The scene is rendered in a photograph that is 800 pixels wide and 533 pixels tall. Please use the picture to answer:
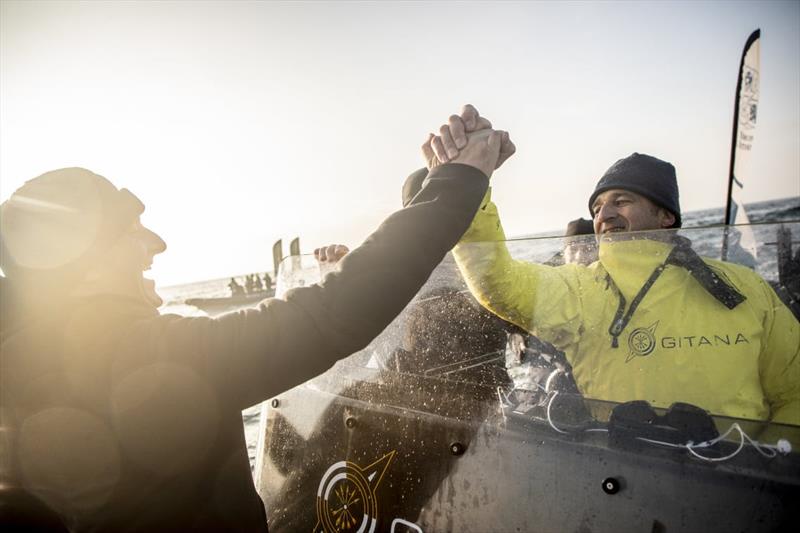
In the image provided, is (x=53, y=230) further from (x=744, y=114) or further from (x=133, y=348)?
(x=744, y=114)

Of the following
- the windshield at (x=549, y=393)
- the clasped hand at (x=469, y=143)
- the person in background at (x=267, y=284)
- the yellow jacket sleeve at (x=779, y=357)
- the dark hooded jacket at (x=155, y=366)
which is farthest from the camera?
the person in background at (x=267, y=284)

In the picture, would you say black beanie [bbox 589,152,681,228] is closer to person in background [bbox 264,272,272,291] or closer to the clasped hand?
the clasped hand

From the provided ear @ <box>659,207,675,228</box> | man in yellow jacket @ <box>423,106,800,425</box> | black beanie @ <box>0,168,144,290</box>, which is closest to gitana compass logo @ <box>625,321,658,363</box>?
man in yellow jacket @ <box>423,106,800,425</box>

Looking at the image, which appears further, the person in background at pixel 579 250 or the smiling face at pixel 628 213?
the smiling face at pixel 628 213

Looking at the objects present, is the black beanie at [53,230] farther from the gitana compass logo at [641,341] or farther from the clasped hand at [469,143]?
the gitana compass logo at [641,341]

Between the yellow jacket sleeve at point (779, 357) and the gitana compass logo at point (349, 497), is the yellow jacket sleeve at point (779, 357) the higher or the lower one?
the higher one

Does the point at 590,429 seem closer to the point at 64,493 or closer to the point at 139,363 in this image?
the point at 139,363

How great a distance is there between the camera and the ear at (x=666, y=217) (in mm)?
2665

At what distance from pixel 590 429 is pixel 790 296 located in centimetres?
103

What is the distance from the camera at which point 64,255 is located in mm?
1123

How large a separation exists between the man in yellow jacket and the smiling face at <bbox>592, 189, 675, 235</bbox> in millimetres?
716

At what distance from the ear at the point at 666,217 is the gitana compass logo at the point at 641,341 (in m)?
1.18

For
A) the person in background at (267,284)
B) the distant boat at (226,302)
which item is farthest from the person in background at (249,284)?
the distant boat at (226,302)

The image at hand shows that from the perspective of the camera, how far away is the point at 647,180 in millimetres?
2557
